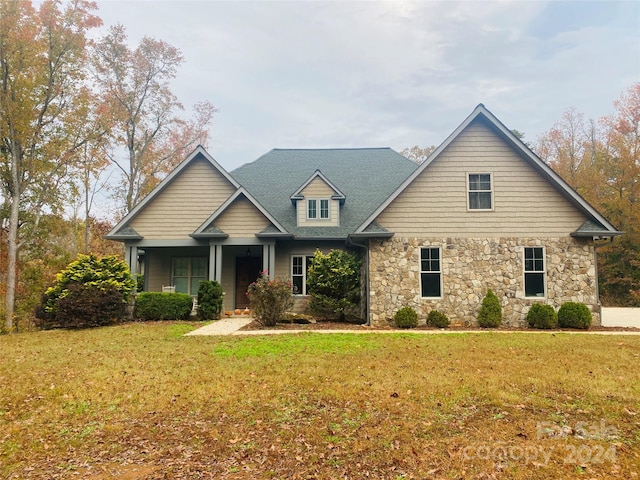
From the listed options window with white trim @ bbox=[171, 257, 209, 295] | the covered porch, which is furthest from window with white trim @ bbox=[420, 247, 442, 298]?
window with white trim @ bbox=[171, 257, 209, 295]

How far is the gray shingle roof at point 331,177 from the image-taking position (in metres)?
17.6

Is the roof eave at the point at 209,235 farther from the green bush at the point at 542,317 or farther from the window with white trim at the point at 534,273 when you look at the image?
the green bush at the point at 542,317

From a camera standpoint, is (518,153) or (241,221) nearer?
(518,153)

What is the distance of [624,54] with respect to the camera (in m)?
21.6

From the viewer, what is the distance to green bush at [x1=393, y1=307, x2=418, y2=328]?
13.2 meters

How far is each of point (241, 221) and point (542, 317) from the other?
11.2 m

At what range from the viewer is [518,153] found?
45.0 ft

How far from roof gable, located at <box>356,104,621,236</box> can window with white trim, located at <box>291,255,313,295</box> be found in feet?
14.2

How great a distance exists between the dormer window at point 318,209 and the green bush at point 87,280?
25.2 ft

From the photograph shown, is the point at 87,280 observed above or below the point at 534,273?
below

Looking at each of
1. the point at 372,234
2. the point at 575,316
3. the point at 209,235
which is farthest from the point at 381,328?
the point at 209,235

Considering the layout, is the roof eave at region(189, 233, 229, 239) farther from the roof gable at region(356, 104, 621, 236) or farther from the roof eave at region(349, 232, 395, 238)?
the roof gable at region(356, 104, 621, 236)

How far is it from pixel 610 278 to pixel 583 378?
954 inches

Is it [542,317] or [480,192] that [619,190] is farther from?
[542,317]
